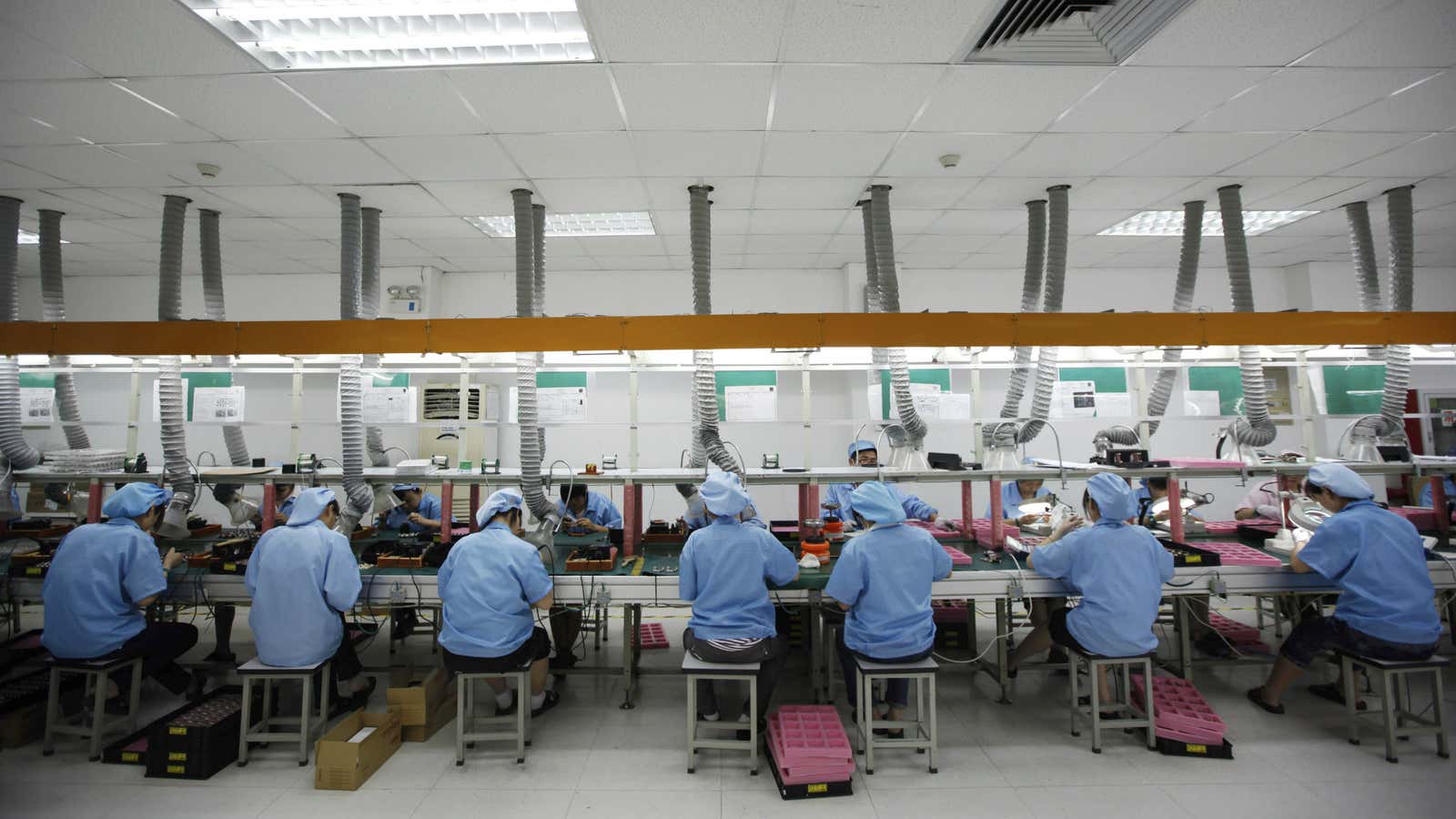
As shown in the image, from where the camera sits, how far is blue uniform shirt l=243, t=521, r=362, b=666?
2.97m

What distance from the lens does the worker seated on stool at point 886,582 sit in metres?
2.94

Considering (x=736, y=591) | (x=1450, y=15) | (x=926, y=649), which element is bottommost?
(x=926, y=649)

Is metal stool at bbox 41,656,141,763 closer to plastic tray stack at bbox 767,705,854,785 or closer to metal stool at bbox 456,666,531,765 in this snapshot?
metal stool at bbox 456,666,531,765

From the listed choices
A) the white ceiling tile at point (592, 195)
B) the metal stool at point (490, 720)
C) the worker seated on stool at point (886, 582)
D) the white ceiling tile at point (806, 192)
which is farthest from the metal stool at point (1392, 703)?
the white ceiling tile at point (592, 195)

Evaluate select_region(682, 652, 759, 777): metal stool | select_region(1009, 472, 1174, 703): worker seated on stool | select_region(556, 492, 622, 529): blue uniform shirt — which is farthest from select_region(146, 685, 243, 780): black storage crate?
select_region(1009, 472, 1174, 703): worker seated on stool

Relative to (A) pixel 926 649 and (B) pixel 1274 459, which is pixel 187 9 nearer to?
(A) pixel 926 649

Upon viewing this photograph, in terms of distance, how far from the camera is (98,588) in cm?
305

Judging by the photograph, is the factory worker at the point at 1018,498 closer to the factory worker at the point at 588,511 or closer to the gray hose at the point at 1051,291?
the gray hose at the point at 1051,291

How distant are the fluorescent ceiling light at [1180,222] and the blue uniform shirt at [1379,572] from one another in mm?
2500

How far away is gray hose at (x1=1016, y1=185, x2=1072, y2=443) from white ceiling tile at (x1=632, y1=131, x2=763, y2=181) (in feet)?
6.83

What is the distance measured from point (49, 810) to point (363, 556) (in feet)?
5.04

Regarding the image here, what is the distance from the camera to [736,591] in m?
3.02

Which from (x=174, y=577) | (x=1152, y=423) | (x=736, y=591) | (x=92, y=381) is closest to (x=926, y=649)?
(x=736, y=591)

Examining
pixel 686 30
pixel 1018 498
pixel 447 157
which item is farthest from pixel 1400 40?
pixel 447 157
